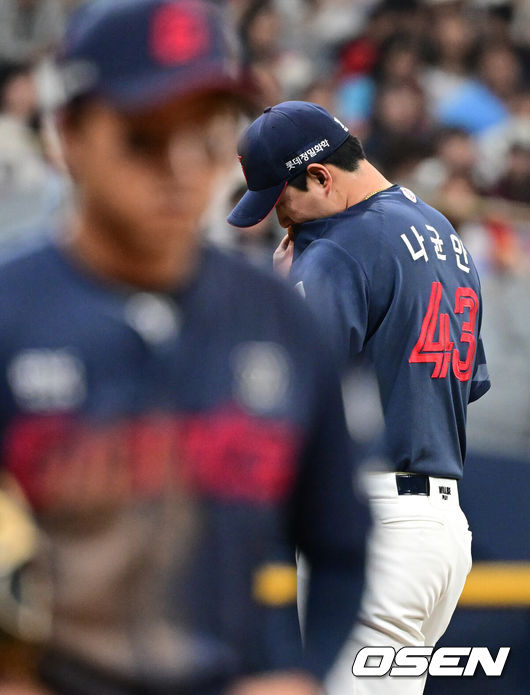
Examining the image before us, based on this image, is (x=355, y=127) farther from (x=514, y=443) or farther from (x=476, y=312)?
(x=476, y=312)

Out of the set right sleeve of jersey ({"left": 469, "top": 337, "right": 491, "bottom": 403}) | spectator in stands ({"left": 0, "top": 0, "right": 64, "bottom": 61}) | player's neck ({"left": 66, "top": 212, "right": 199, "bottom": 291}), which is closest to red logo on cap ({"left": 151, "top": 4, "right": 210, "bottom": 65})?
player's neck ({"left": 66, "top": 212, "right": 199, "bottom": 291})

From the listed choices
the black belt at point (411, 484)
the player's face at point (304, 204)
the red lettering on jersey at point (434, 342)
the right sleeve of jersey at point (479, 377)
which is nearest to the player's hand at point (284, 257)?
the player's face at point (304, 204)

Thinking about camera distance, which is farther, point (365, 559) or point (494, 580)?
point (494, 580)

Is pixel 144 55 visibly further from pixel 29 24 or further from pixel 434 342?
pixel 29 24

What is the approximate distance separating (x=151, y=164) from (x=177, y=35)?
0.17m

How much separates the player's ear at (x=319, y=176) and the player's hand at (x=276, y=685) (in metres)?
2.77

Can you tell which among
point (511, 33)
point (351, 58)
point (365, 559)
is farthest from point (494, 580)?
point (511, 33)

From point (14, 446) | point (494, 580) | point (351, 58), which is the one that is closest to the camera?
point (14, 446)

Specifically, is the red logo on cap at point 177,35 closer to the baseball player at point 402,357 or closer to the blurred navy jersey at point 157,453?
the blurred navy jersey at point 157,453

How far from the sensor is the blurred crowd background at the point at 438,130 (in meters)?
5.88

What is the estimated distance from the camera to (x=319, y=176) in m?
4.24

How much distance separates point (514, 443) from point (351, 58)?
4.38m

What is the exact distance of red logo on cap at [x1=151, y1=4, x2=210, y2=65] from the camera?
1.51 meters

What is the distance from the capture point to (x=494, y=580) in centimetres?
563
